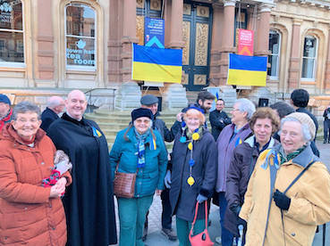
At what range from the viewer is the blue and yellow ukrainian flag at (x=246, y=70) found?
425 inches

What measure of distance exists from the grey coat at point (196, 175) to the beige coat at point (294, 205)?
81 cm

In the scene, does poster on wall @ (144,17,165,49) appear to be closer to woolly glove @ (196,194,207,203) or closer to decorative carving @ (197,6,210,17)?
decorative carving @ (197,6,210,17)

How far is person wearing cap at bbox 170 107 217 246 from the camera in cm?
285

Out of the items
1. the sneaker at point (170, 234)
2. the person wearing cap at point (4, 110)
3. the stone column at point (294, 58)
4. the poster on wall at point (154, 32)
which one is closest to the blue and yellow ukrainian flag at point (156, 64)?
the poster on wall at point (154, 32)

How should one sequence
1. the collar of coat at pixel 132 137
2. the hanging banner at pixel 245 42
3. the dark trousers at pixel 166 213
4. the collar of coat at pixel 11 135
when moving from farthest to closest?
1. the hanging banner at pixel 245 42
2. the dark trousers at pixel 166 213
3. the collar of coat at pixel 132 137
4. the collar of coat at pixel 11 135

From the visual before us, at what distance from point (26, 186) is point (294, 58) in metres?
14.3

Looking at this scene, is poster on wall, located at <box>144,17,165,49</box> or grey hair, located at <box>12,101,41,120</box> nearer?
grey hair, located at <box>12,101,41,120</box>

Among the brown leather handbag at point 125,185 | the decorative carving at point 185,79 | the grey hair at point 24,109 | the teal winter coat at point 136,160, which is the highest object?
the decorative carving at point 185,79

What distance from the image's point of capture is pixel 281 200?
181 cm

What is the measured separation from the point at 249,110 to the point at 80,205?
6.76 ft

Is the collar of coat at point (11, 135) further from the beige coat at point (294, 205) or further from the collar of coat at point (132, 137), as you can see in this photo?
the beige coat at point (294, 205)

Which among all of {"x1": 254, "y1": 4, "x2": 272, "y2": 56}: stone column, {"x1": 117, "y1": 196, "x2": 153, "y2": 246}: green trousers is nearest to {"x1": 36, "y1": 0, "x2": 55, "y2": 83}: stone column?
{"x1": 117, "y1": 196, "x2": 153, "y2": 246}: green trousers

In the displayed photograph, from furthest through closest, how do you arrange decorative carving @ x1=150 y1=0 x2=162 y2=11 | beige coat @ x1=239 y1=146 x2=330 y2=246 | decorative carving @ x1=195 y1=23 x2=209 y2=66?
decorative carving @ x1=195 y1=23 x2=209 y2=66, decorative carving @ x1=150 y1=0 x2=162 y2=11, beige coat @ x1=239 y1=146 x2=330 y2=246

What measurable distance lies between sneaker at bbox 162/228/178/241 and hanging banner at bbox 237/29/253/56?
30.3 ft
